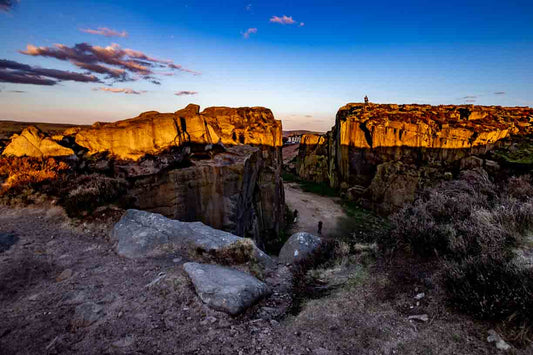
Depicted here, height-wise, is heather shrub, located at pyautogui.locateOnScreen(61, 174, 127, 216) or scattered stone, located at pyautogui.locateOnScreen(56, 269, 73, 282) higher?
heather shrub, located at pyautogui.locateOnScreen(61, 174, 127, 216)

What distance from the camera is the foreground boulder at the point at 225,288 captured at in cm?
519

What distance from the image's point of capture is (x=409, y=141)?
39.3 m

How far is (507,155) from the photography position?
1091 inches

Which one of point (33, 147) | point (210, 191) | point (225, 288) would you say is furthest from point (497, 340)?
point (33, 147)

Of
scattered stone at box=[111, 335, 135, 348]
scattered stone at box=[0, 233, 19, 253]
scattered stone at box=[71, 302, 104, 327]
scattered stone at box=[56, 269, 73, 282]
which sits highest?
scattered stone at box=[0, 233, 19, 253]

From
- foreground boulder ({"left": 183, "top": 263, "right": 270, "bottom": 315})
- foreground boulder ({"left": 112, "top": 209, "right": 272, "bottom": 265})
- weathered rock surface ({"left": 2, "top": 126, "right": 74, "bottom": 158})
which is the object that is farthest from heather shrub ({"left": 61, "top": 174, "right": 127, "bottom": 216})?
foreground boulder ({"left": 183, "top": 263, "right": 270, "bottom": 315})

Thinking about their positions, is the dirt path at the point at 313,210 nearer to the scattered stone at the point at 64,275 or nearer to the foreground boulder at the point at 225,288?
the foreground boulder at the point at 225,288

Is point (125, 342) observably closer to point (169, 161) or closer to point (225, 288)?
point (225, 288)

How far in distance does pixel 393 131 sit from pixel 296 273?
129 ft

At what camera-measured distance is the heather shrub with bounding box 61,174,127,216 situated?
1022cm

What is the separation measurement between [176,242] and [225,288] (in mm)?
3530

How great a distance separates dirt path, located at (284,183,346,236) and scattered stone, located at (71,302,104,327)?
2435 cm

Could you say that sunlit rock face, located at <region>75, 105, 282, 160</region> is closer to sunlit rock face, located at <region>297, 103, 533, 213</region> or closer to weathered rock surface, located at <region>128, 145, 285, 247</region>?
weathered rock surface, located at <region>128, 145, 285, 247</region>

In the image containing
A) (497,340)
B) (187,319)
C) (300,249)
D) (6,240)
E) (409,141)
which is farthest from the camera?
(409,141)
